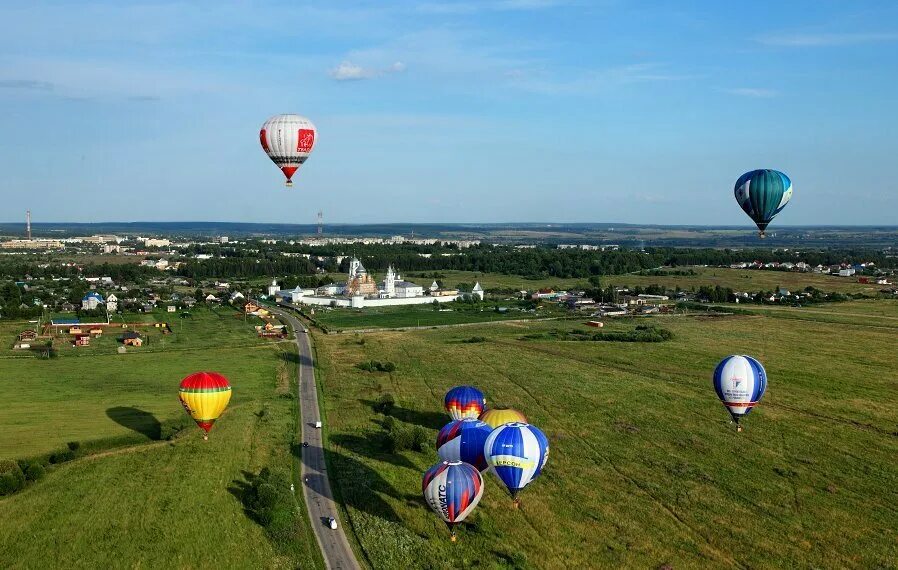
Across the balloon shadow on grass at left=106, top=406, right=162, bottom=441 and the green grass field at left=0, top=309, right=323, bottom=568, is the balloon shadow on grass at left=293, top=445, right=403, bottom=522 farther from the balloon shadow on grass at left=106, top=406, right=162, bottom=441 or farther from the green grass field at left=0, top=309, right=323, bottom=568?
the balloon shadow on grass at left=106, top=406, right=162, bottom=441

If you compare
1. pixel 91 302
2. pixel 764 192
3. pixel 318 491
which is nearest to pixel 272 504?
pixel 318 491

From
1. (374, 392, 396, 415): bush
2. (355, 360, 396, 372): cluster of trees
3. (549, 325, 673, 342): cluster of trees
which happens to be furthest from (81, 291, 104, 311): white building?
(374, 392, 396, 415): bush

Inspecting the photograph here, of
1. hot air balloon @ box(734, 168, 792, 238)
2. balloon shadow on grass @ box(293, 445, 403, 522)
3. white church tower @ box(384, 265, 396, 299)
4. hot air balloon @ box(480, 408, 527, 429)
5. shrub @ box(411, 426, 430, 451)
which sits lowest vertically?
balloon shadow on grass @ box(293, 445, 403, 522)

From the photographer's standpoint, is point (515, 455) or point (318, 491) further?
point (318, 491)

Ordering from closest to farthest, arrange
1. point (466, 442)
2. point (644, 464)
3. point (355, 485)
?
point (466, 442), point (355, 485), point (644, 464)

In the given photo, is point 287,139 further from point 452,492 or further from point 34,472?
point 452,492
